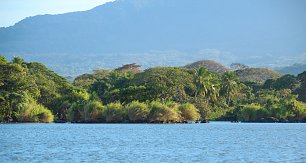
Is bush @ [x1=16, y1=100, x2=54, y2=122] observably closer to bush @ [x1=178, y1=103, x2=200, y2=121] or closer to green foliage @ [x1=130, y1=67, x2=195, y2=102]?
green foliage @ [x1=130, y1=67, x2=195, y2=102]

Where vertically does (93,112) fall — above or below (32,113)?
above

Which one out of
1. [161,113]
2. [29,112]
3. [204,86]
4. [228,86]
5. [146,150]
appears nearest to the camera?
[146,150]

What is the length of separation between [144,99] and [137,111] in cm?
1069

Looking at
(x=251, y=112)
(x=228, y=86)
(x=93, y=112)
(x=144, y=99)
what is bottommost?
(x=251, y=112)

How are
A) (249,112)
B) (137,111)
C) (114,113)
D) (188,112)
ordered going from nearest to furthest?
(137,111) → (114,113) → (188,112) → (249,112)

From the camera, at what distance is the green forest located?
87688 mm

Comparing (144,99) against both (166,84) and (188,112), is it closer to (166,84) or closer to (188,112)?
(188,112)

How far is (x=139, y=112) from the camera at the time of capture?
87812 millimetres

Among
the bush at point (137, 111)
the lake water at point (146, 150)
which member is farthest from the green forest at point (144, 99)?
the lake water at point (146, 150)

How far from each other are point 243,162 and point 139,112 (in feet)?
175

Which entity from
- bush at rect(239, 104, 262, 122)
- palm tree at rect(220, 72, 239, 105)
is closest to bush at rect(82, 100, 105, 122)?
bush at rect(239, 104, 262, 122)

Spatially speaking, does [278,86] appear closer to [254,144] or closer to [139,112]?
[139,112]

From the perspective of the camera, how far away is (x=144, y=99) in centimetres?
9806

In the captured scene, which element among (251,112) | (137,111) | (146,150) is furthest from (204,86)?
(146,150)
